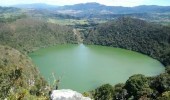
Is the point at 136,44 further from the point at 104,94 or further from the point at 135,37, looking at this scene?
the point at 104,94

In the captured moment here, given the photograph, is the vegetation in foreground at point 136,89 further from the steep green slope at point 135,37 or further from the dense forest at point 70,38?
the steep green slope at point 135,37

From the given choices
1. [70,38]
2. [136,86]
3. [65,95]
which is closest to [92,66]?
[136,86]

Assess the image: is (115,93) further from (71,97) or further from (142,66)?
(142,66)

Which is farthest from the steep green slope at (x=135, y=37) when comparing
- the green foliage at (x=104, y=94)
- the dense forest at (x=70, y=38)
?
the green foliage at (x=104, y=94)

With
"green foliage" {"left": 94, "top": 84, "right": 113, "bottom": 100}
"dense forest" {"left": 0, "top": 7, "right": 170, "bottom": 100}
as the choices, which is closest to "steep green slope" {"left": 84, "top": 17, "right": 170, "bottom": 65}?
"dense forest" {"left": 0, "top": 7, "right": 170, "bottom": 100}

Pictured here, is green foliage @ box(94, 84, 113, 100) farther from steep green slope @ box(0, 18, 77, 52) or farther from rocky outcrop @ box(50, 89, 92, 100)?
steep green slope @ box(0, 18, 77, 52)

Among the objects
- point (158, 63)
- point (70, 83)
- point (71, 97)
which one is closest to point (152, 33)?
point (158, 63)
